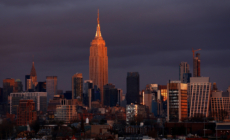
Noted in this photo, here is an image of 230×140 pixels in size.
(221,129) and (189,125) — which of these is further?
(189,125)

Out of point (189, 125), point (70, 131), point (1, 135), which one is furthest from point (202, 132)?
point (1, 135)

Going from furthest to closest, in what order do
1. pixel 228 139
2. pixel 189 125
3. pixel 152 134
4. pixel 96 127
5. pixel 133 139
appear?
pixel 189 125
pixel 96 127
pixel 152 134
pixel 133 139
pixel 228 139

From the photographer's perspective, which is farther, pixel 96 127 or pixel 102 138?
pixel 96 127

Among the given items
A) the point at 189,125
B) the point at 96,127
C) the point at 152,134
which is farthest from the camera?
the point at 189,125

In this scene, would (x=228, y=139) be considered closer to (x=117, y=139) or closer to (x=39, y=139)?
(x=117, y=139)

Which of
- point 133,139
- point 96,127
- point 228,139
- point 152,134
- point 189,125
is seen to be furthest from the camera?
point 189,125

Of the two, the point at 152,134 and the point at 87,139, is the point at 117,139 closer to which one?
the point at 87,139

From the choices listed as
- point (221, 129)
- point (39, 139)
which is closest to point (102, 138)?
point (39, 139)

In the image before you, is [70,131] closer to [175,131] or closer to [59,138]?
[59,138]

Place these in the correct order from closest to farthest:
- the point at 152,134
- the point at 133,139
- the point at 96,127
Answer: the point at 133,139 < the point at 152,134 < the point at 96,127
